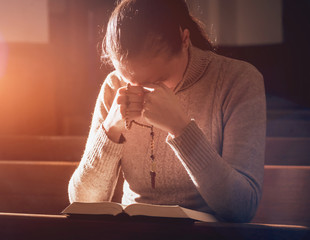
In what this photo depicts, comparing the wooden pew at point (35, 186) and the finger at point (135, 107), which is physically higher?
the finger at point (135, 107)

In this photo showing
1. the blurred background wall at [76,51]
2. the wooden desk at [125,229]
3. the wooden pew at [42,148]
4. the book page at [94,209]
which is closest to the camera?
the wooden desk at [125,229]

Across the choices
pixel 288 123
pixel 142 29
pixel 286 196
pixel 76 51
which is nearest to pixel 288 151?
pixel 286 196

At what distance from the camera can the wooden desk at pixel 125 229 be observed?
2.79 feet

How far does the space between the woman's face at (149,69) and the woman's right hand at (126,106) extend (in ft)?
0.09

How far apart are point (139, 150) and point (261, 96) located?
16.3 inches

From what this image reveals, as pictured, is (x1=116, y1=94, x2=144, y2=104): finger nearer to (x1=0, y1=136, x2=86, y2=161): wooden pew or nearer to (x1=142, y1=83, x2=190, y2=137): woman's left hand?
(x1=142, y1=83, x2=190, y2=137): woman's left hand

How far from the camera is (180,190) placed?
50.1 inches

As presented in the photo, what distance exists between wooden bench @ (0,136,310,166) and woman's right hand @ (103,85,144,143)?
105 centimetres

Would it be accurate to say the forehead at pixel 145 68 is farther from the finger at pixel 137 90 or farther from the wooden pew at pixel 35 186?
the wooden pew at pixel 35 186

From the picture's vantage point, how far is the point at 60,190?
1.84 meters

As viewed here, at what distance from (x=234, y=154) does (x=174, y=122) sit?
0.61 feet

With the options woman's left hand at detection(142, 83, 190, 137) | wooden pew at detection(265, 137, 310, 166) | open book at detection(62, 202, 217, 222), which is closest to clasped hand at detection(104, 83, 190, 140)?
woman's left hand at detection(142, 83, 190, 137)

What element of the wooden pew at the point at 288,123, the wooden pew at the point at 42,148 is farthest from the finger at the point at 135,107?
the wooden pew at the point at 288,123

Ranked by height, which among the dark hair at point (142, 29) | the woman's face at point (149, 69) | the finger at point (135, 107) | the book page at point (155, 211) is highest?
the dark hair at point (142, 29)
